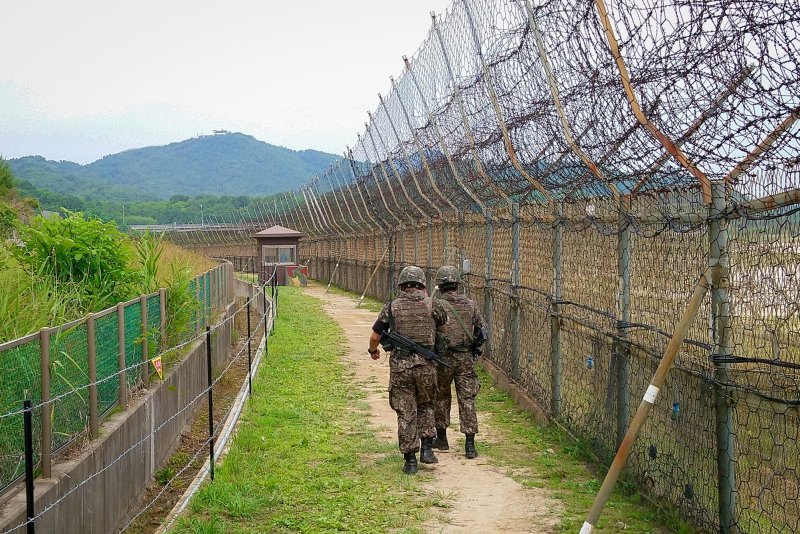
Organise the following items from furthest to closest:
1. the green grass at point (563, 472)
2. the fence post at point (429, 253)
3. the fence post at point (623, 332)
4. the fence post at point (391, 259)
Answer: the fence post at point (391, 259) → the fence post at point (429, 253) → the fence post at point (623, 332) → the green grass at point (563, 472)

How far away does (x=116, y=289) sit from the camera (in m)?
10.6

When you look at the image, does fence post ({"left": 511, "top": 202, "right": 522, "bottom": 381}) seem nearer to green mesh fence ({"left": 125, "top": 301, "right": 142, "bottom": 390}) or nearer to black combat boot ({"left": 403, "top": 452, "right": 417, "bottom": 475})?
black combat boot ({"left": 403, "top": 452, "right": 417, "bottom": 475})

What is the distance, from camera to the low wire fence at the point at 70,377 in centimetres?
574

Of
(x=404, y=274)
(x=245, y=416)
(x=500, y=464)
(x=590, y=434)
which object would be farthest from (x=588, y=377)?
(x=245, y=416)

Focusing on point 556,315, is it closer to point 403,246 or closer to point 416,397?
point 416,397

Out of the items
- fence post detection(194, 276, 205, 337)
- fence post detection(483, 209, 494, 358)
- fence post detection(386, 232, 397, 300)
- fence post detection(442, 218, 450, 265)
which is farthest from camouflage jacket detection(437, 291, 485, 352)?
fence post detection(386, 232, 397, 300)

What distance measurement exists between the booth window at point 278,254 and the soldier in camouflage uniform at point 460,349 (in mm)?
32315

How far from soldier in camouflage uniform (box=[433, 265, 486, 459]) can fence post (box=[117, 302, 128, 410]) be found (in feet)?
8.16

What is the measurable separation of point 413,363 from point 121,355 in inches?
88.8

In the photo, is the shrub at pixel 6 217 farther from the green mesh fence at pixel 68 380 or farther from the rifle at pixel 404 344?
the rifle at pixel 404 344

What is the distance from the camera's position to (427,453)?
323 inches

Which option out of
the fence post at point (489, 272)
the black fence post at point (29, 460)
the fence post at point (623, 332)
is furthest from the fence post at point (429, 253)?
the black fence post at point (29, 460)

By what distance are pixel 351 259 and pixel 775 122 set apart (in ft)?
95.0

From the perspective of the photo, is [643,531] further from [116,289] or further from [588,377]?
[116,289]
